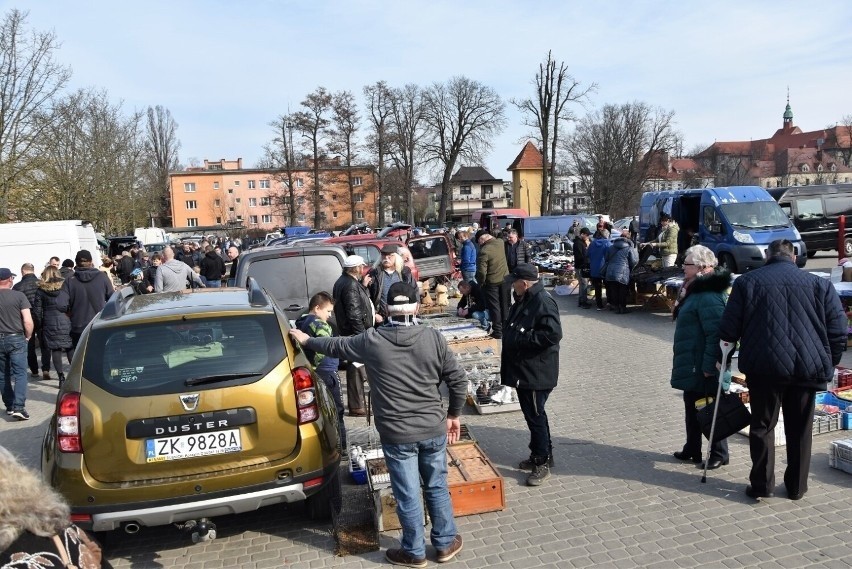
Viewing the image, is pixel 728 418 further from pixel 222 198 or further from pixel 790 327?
pixel 222 198

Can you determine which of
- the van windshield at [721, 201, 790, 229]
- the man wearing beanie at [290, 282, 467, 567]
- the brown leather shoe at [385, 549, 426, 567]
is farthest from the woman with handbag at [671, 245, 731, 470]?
the van windshield at [721, 201, 790, 229]

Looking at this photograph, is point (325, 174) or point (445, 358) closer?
A: point (445, 358)

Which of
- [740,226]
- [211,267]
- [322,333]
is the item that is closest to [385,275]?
[322,333]

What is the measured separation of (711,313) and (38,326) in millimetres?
9599

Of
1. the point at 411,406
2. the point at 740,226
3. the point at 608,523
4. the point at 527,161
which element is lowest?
the point at 608,523

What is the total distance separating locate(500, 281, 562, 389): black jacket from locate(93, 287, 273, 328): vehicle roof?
1.98 metres

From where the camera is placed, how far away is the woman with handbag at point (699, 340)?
5352 mm

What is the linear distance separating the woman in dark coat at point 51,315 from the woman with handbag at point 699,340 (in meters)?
8.71

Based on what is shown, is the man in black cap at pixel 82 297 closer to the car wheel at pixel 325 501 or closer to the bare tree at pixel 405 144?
the car wheel at pixel 325 501

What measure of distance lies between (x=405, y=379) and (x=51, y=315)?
26.4ft

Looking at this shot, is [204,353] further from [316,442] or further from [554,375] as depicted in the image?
[554,375]

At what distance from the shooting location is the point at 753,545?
4.37m

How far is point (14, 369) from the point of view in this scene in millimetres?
8625

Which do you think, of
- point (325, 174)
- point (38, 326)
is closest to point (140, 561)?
point (38, 326)
